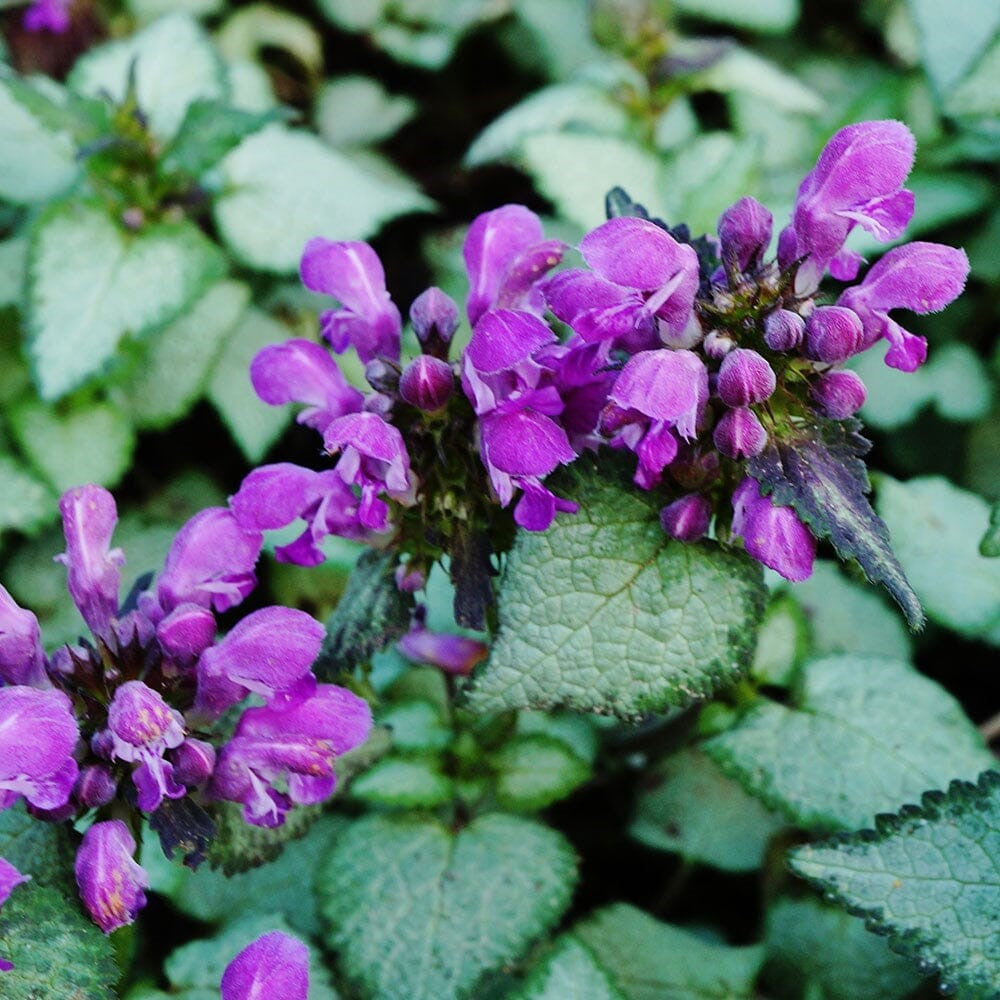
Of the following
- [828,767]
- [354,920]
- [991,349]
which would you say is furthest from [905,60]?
[354,920]

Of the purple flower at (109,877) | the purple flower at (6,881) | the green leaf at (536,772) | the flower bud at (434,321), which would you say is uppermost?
the flower bud at (434,321)

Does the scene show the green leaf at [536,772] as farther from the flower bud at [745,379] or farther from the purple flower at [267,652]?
the flower bud at [745,379]

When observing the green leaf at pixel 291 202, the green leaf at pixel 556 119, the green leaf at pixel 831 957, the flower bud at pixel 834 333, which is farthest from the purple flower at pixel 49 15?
the green leaf at pixel 831 957

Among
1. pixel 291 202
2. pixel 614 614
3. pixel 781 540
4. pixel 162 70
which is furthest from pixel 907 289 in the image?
pixel 162 70

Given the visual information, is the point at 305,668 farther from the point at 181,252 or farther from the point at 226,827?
the point at 181,252

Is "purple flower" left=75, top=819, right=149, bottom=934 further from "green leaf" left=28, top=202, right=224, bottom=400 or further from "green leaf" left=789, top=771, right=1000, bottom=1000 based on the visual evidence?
"green leaf" left=28, top=202, right=224, bottom=400
